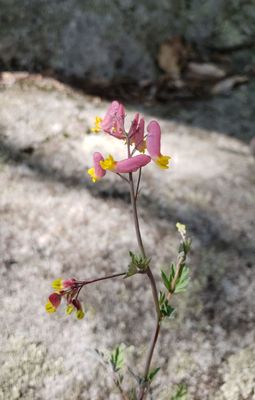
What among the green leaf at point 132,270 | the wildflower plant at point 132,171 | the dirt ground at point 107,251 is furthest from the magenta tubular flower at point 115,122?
the dirt ground at point 107,251

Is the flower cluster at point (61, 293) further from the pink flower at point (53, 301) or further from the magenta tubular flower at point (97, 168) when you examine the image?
the magenta tubular flower at point (97, 168)

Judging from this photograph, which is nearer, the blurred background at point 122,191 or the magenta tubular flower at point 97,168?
the magenta tubular flower at point 97,168

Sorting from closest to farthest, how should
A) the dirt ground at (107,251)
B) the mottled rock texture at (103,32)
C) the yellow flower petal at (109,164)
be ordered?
the yellow flower petal at (109,164) < the dirt ground at (107,251) < the mottled rock texture at (103,32)

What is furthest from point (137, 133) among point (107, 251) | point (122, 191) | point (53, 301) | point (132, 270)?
point (122, 191)

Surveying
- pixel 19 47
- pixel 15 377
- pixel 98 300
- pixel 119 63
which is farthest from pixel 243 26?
pixel 15 377

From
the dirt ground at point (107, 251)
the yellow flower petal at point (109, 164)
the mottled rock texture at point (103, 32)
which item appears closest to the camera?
the yellow flower petal at point (109, 164)

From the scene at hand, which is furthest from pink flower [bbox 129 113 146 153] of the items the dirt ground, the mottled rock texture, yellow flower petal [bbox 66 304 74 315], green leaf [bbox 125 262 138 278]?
the mottled rock texture
